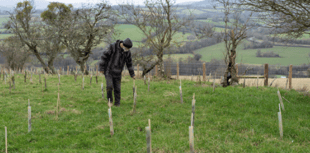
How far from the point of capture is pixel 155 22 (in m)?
15.7

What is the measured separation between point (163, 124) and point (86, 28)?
17.6 m

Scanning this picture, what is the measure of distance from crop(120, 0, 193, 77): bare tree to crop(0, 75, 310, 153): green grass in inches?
306

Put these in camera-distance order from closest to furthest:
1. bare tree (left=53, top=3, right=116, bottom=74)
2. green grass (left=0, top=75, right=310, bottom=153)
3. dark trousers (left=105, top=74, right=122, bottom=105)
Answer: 1. green grass (left=0, top=75, right=310, bottom=153)
2. dark trousers (left=105, top=74, right=122, bottom=105)
3. bare tree (left=53, top=3, right=116, bottom=74)

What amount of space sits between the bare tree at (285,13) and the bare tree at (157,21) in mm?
7260

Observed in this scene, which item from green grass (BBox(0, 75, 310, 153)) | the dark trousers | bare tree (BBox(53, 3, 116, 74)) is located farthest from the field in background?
the dark trousers

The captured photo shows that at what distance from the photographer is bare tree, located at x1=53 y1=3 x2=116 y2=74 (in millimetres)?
20836

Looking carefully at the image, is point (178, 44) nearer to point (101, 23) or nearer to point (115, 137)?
point (101, 23)

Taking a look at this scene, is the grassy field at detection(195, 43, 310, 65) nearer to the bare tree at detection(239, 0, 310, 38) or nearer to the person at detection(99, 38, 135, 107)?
the bare tree at detection(239, 0, 310, 38)

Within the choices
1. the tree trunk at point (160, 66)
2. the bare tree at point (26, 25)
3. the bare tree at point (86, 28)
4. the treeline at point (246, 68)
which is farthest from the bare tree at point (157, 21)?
the bare tree at point (26, 25)

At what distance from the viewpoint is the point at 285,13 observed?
782 cm

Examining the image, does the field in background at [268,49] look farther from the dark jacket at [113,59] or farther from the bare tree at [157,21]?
the dark jacket at [113,59]

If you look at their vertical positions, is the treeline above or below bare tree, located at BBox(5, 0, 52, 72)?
below

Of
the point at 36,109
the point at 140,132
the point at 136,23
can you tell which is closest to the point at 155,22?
the point at 136,23

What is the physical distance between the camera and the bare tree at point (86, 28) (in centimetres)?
2084
